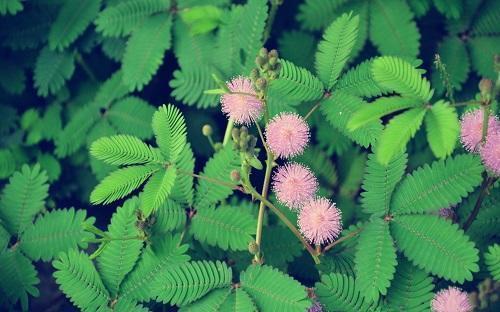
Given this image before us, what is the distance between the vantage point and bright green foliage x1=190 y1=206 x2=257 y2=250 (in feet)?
6.55

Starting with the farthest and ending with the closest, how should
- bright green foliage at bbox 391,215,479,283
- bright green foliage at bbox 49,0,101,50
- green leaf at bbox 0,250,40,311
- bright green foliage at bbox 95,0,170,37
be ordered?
bright green foliage at bbox 49,0,101,50, bright green foliage at bbox 95,0,170,37, green leaf at bbox 0,250,40,311, bright green foliage at bbox 391,215,479,283

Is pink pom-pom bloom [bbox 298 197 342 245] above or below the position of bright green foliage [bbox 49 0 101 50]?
below

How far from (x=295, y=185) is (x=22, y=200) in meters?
1.11

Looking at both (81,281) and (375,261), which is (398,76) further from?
(81,281)

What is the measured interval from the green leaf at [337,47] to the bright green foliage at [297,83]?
45 millimetres

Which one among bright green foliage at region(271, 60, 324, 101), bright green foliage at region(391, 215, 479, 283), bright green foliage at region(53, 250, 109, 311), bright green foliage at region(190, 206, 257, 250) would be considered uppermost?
bright green foliage at region(271, 60, 324, 101)

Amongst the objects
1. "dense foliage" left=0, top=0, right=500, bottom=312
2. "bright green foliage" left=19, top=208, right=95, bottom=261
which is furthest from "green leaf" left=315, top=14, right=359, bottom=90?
"bright green foliage" left=19, top=208, right=95, bottom=261

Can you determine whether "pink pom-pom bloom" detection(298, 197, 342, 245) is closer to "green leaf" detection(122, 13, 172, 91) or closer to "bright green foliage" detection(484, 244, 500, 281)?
"bright green foliage" detection(484, 244, 500, 281)

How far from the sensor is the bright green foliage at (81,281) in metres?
1.99

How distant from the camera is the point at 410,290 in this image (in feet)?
6.28

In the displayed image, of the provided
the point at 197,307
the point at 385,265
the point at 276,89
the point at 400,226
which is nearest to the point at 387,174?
the point at 400,226

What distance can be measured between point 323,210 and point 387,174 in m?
0.26

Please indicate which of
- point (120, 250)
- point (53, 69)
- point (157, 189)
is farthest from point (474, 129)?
point (53, 69)

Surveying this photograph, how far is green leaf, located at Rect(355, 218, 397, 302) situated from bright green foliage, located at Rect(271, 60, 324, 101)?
1.61ft
